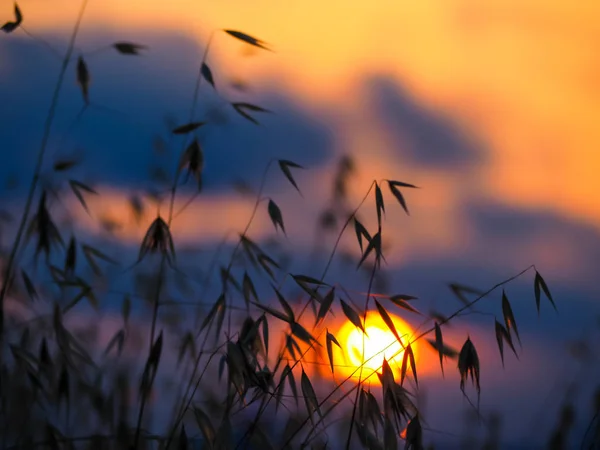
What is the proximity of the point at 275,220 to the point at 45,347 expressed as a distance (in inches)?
32.9

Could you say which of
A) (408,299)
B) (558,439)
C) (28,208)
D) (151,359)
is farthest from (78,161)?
(558,439)

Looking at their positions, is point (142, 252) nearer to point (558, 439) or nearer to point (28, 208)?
point (28, 208)

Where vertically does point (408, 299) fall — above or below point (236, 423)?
above

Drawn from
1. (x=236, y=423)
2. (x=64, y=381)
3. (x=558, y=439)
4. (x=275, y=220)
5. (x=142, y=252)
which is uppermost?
(x=275, y=220)

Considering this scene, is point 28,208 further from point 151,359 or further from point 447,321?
point 447,321

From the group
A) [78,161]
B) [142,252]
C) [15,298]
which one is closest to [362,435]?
[142,252]

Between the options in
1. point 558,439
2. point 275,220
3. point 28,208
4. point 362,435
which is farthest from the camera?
point 558,439

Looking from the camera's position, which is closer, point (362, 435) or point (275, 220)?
point (362, 435)

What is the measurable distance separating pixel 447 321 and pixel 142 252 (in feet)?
3.15

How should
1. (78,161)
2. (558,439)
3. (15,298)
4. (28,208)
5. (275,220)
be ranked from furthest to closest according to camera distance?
(558,439) < (15,298) < (78,161) < (275,220) < (28,208)

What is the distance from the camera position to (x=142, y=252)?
8.50 feet

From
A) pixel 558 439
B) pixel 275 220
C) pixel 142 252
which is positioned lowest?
pixel 558 439

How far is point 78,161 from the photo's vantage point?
2848 millimetres

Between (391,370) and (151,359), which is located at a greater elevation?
(391,370)
